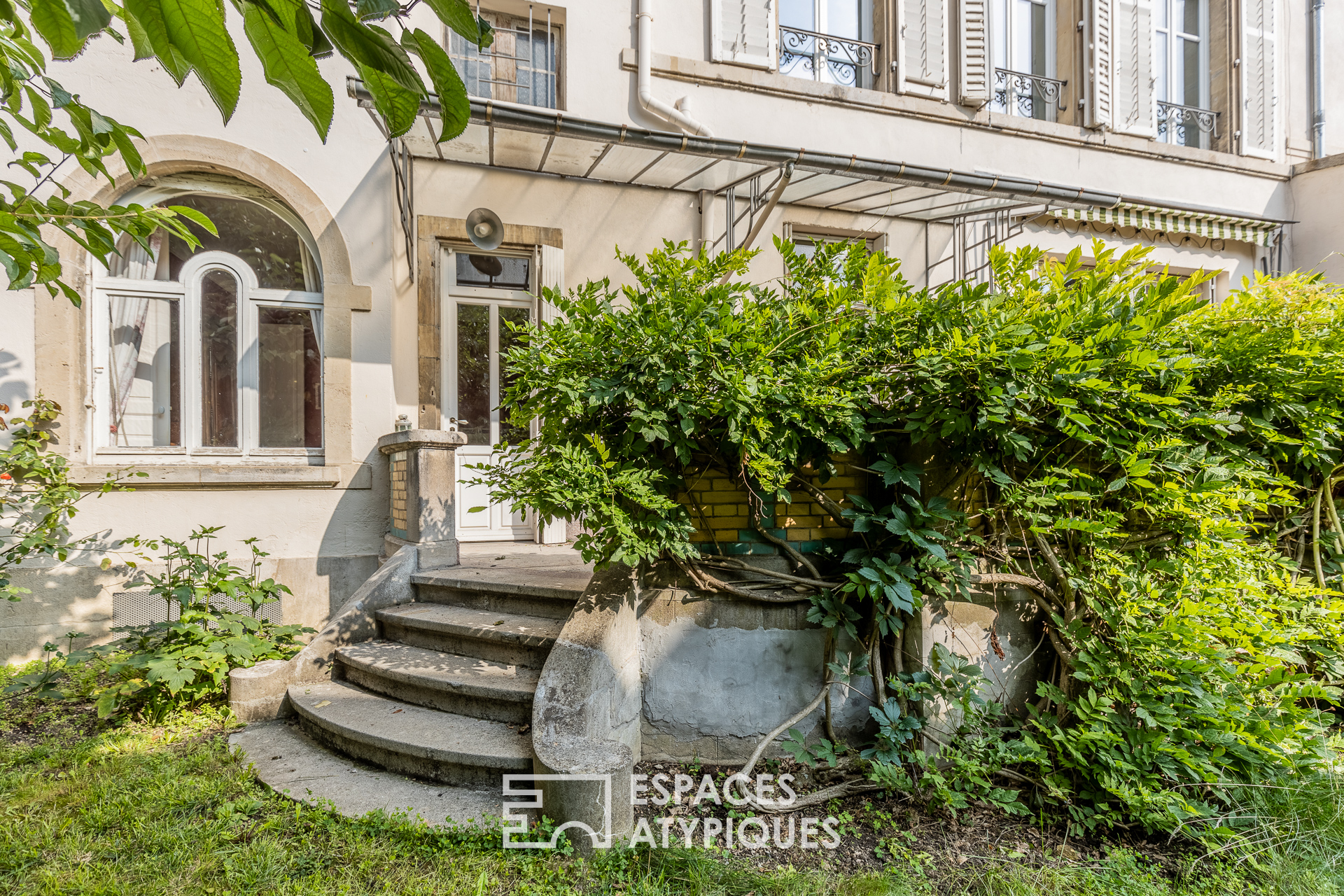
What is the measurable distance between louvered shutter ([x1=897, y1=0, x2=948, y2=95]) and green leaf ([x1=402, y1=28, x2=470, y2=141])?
23.1 feet

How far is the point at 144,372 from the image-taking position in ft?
16.6

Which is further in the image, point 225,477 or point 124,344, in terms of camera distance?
point 124,344

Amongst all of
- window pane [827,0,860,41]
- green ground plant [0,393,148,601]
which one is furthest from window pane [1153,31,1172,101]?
green ground plant [0,393,148,601]

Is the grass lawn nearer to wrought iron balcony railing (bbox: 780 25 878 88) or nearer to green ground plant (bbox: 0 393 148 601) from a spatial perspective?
green ground plant (bbox: 0 393 148 601)

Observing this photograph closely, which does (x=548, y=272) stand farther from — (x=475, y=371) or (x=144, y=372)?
(x=144, y=372)

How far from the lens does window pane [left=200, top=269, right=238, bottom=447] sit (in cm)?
517

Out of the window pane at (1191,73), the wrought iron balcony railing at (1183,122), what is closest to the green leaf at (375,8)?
the wrought iron balcony railing at (1183,122)

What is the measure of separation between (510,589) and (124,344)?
3827mm

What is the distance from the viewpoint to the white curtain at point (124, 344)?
4.96 metres

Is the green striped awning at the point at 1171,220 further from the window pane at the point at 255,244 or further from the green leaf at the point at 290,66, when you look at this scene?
the green leaf at the point at 290,66

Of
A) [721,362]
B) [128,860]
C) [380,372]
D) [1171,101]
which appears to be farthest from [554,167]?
[1171,101]

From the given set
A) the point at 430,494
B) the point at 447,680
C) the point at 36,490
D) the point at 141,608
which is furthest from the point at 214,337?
the point at 447,680

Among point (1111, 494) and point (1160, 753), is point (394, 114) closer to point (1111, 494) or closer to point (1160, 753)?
point (1111, 494)

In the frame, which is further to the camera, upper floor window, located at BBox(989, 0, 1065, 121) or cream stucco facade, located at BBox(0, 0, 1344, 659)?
upper floor window, located at BBox(989, 0, 1065, 121)
